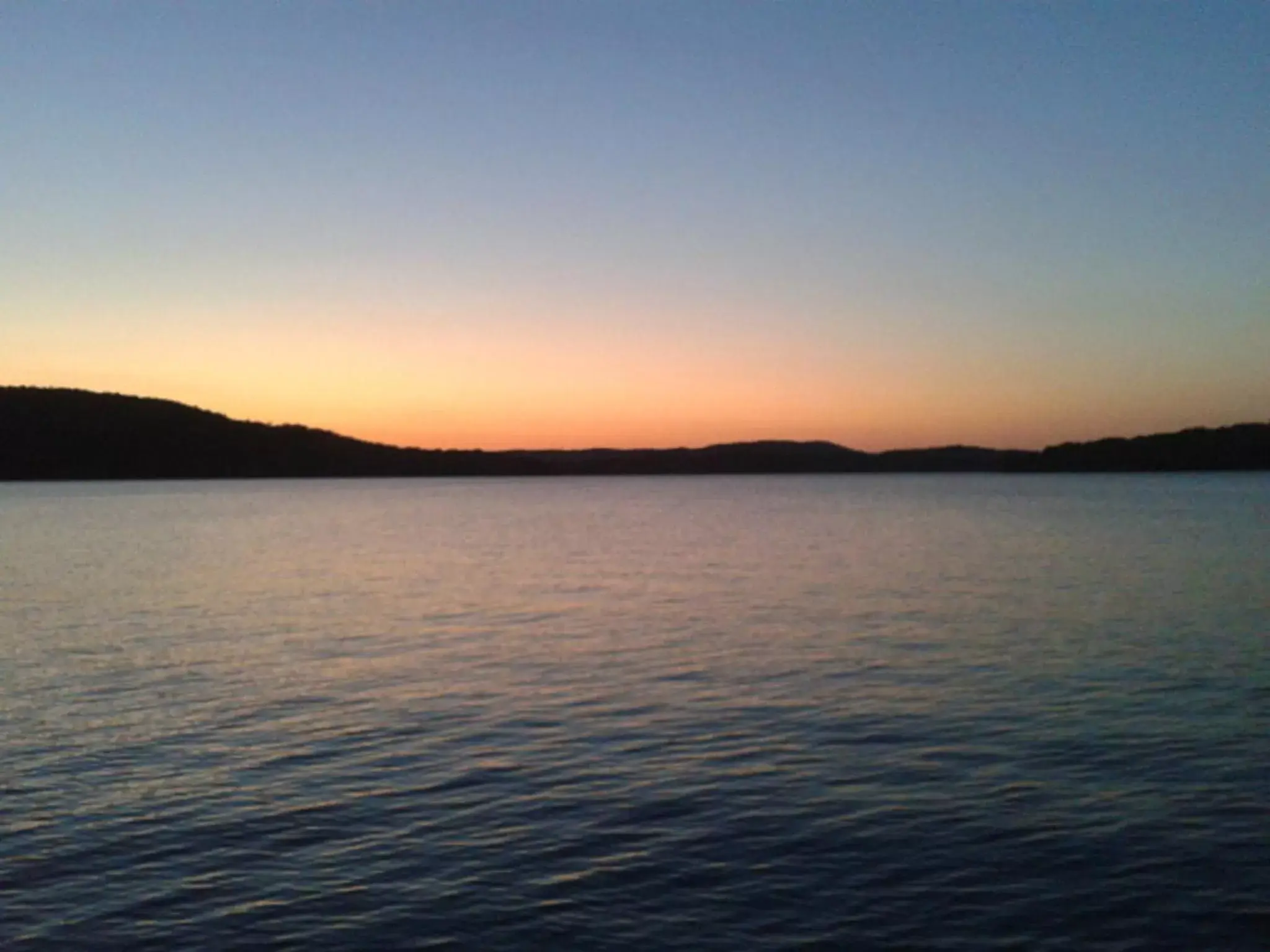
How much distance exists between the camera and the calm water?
1249 centimetres

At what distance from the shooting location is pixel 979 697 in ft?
78.5

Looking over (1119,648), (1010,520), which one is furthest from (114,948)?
(1010,520)

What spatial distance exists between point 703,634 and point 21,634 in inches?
827

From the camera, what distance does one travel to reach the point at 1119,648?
30.4 m

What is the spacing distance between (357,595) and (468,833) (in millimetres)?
33109

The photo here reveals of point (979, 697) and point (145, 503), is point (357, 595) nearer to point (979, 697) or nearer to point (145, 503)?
point (979, 697)

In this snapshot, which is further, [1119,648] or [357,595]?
[357,595]

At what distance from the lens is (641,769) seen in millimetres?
18391

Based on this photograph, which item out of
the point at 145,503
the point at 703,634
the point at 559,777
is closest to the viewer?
the point at 559,777

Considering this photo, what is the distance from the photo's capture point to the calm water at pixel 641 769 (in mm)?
12492

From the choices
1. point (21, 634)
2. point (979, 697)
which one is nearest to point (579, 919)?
point (979, 697)

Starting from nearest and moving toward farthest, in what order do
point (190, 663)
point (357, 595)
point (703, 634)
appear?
point (190, 663)
point (703, 634)
point (357, 595)

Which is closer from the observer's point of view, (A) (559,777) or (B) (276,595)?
(A) (559,777)

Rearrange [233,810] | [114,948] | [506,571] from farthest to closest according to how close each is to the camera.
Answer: [506,571], [233,810], [114,948]
